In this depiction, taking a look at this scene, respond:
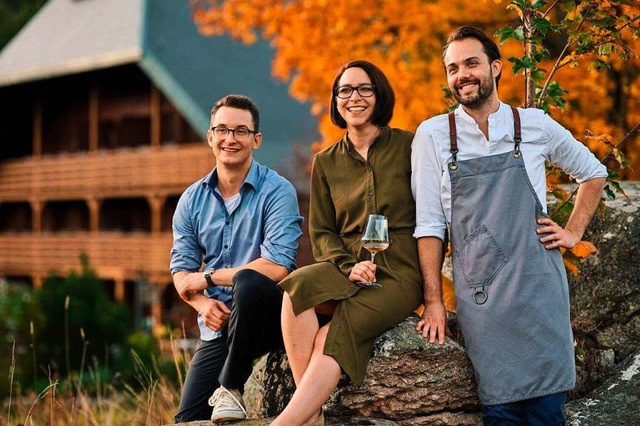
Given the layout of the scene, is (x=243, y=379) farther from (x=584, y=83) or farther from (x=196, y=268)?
(x=584, y=83)

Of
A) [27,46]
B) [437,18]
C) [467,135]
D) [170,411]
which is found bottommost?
[170,411]

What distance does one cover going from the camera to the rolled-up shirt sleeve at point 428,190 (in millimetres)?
3512

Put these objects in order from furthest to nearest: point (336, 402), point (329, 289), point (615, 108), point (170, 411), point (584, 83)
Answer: point (615, 108), point (584, 83), point (170, 411), point (336, 402), point (329, 289)

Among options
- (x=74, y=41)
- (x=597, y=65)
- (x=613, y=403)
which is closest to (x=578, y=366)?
(x=613, y=403)

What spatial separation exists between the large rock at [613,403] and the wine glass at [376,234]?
124cm

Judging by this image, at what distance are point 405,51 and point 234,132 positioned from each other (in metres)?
7.01

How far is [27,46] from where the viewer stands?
21.9 m

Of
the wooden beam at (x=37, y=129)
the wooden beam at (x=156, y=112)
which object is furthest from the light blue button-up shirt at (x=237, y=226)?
the wooden beam at (x=37, y=129)

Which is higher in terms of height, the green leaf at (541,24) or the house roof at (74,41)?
the house roof at (74,41)

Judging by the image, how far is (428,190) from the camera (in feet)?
11.5

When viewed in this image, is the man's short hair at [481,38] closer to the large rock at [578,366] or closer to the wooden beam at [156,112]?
the large rock at [578,366]

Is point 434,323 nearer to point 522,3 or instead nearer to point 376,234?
point 376,234

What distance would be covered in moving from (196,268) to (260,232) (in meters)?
0.35

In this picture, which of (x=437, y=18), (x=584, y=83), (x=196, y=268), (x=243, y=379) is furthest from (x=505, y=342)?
(x=437, y=18)
